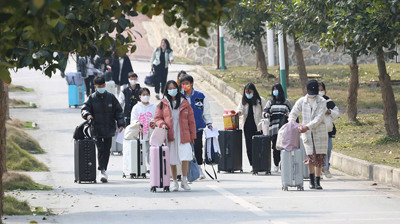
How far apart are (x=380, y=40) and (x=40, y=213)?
7.77 m

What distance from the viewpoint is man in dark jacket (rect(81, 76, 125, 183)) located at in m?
16.4

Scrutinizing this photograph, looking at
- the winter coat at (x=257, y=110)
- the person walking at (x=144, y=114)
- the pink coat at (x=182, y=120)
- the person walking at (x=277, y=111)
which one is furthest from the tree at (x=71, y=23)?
the winter coat at (x=257, y=110)

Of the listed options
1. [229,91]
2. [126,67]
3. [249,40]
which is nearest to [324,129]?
[126,67]

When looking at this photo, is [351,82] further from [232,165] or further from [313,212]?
[313,212]

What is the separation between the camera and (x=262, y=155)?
17172 mm

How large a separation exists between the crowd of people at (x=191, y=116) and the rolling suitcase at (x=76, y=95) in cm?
829

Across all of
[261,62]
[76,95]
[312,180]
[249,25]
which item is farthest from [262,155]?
[261,62]

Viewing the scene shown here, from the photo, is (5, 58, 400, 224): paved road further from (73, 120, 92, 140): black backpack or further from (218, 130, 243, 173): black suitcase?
(73, 120, 92, 140): black backpack

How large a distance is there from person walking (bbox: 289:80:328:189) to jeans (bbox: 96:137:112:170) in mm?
3384

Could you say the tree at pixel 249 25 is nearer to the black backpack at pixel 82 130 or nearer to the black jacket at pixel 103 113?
the black jacket at pixel 103 113

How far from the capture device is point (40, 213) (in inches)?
480

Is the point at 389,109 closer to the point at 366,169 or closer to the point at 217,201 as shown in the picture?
the point at 366,169

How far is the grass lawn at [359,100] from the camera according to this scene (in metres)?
18.7

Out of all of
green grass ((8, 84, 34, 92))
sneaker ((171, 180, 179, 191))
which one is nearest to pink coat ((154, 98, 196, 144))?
sneaker ((171, 180, 179, 191))
